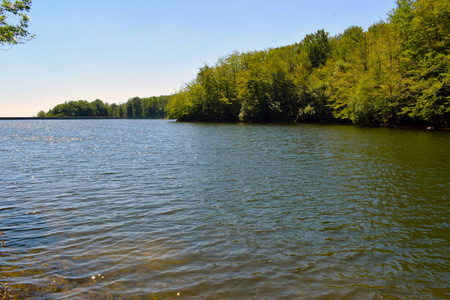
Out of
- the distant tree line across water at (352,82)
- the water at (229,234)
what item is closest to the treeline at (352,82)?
the distant tree line across water at (352,82)

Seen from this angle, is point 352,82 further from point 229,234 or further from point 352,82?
point 229,234

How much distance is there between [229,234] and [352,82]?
64.8 m

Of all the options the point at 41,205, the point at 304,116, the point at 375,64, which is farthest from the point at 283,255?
the point at 304,116

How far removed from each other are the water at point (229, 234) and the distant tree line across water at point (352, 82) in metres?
35.0

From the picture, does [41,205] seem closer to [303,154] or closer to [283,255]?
[283,255]

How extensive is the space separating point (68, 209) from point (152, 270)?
6.89m

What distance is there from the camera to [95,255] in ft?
25.7

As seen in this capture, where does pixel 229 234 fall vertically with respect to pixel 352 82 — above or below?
below

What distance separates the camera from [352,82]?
64000mm

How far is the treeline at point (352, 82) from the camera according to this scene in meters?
44.2

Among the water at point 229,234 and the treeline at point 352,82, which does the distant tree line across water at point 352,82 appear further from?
the water at point 229,234

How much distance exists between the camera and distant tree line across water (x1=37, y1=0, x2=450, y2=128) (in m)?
44.2

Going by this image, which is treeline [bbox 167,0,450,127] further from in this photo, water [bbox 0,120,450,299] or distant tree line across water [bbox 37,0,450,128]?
water [bbox 0,120,450,299]

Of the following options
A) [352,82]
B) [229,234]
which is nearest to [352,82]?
[352,82]
